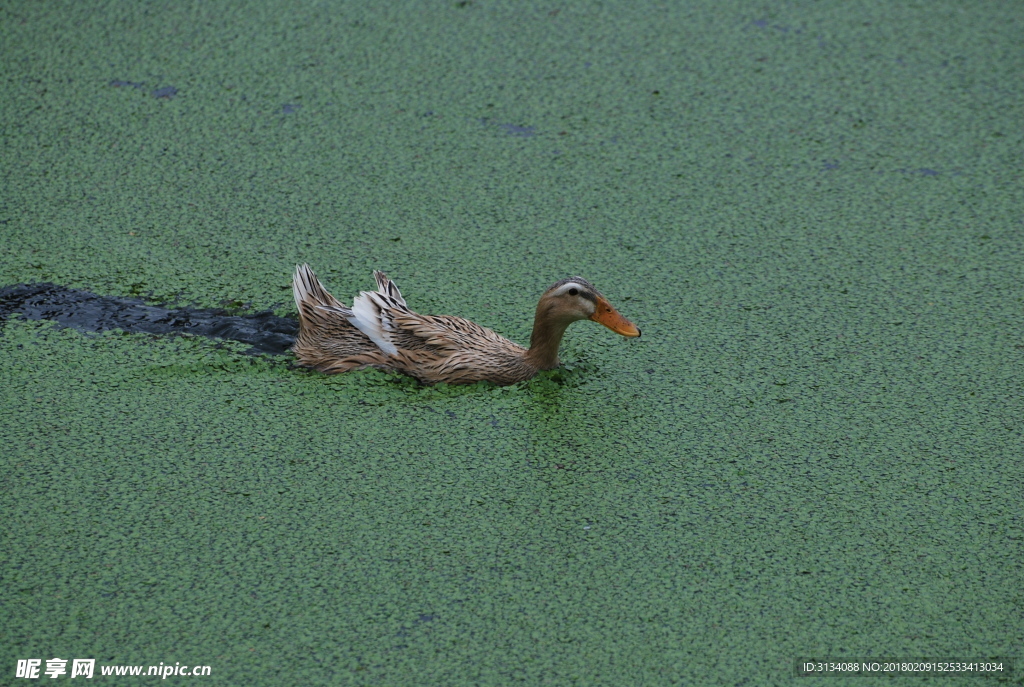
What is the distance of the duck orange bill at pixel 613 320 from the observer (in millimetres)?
2576

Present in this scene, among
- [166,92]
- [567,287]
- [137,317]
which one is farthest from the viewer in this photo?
[166,92]

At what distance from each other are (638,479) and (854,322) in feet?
2.88

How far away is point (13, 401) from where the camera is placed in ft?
8.09

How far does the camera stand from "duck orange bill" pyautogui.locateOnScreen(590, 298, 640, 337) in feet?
8.45

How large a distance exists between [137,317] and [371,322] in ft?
2.15

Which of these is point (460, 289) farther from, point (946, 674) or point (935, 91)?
point (935, 91)

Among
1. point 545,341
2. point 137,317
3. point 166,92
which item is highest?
point 166,92

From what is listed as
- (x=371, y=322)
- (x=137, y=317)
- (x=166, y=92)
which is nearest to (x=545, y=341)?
(x=371, y=322)

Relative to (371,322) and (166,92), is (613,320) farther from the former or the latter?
(166,92)

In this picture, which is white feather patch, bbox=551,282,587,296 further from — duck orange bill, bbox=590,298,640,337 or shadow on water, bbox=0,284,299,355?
shadow on water, bbox=0,284,299,355

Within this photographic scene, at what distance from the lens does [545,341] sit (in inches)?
102

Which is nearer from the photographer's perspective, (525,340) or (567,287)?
(567,287)

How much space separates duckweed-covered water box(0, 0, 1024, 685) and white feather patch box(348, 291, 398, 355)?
14cm

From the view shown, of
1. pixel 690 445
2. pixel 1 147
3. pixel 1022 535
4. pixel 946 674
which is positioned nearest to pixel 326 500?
pixel 690 445
